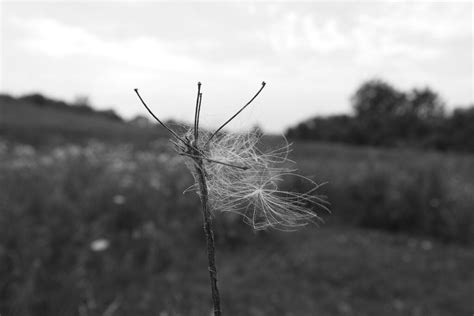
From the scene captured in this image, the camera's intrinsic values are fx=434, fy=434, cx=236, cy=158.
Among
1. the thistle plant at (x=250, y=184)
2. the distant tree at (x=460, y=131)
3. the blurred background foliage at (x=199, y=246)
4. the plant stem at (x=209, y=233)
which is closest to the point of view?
the plant stem at (x=209, y=233)

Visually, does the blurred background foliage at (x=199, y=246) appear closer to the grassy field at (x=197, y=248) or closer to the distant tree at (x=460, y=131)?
the grassy field at (x=197, y=248)

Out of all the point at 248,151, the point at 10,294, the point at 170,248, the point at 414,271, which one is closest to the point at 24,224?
the point at 10,294

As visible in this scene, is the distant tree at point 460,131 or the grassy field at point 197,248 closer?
the grassy field at point 197,248

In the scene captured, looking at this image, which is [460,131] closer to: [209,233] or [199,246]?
[199,246]

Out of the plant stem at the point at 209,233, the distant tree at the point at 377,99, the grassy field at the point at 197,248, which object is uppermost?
the distant tree at the point at 377,99

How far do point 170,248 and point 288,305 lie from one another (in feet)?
4.13

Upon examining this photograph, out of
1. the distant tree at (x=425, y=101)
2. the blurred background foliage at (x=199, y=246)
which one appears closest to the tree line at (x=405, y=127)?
the distant tree at (x=425, y=101)

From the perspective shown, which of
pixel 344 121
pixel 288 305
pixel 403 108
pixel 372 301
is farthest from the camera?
pixel 403 108

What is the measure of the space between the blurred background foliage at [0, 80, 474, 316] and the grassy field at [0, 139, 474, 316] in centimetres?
1

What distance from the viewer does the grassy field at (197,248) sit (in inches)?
130

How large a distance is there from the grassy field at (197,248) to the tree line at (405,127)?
32.9 feet

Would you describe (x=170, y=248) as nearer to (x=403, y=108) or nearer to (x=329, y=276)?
(x=329, y=276)

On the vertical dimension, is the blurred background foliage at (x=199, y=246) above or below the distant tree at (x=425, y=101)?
below

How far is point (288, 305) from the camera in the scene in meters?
3.92
